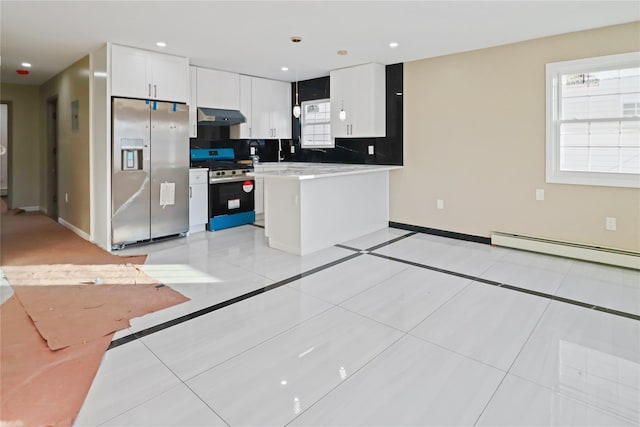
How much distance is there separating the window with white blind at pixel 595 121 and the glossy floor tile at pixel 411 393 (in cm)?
301

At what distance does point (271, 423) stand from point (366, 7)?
3217 millimetres

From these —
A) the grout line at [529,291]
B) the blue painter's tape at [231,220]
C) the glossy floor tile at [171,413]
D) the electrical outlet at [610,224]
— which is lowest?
the glossy floor tile at [171,413]

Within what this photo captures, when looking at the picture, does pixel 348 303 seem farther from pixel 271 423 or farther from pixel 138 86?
pixel 138 86

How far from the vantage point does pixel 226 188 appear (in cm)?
565

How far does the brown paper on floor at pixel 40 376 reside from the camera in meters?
1.73

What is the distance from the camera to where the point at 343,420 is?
1.69m

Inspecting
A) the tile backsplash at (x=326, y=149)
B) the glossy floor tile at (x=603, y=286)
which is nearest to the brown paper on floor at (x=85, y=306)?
the tile backsplash at (x=326, y=149)

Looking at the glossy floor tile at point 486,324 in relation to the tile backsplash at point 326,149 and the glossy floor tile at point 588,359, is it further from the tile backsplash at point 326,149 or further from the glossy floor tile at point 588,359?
the tile backsplash at point 326,149

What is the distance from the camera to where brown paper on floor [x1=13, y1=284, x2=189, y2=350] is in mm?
2508

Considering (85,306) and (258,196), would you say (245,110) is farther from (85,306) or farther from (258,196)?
(85,306)

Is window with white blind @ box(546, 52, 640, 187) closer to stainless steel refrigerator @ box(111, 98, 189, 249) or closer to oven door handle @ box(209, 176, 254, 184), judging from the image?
oven door handle @ box(209, 176, 254, 184)

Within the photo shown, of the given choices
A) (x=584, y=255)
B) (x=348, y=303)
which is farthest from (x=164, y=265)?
(x=584, y=255)

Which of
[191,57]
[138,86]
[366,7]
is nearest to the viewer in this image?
[366,7]

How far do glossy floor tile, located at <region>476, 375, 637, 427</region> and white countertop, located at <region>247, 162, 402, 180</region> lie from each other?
2.76 m
